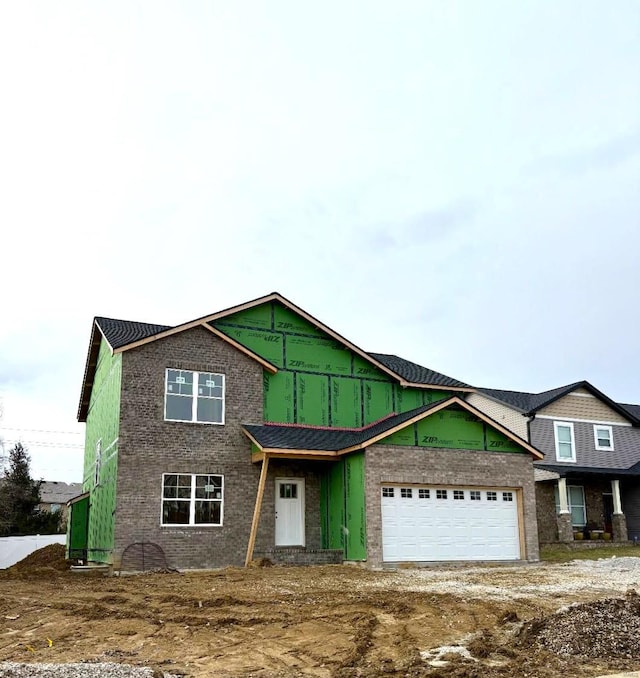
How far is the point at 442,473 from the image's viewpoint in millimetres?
20812

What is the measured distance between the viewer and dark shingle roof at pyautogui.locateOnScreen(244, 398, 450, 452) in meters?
20.4

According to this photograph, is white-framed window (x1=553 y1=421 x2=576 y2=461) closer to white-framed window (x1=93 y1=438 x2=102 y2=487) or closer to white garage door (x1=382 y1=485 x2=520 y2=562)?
white garage door (x1=382 y1=485 x2=520 y2=562)

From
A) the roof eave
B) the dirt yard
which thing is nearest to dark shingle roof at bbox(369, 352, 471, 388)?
the roof eave

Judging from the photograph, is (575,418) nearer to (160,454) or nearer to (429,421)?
(429,421)

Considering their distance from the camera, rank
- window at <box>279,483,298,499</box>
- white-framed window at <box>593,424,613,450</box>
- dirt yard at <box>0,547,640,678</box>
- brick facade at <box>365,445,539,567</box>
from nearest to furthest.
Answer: dirt yard at <box>0,547,640,678</box>, brick facade at <box>365,445,539,567</box>, window at <box>279,483,298,499</box>, white-framed window at <box>593,424,613,450</box>

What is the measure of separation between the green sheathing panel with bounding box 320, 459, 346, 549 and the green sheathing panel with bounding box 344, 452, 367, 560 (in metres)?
0.30

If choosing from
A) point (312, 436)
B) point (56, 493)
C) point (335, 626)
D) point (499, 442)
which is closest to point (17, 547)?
point (312, 436)

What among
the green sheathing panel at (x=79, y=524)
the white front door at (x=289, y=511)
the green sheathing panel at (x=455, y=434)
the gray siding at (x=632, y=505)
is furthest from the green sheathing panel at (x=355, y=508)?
the gray siding at (x=632, y=505)

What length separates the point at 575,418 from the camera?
31.9 meters

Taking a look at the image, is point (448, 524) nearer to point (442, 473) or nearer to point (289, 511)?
point (442, 473)

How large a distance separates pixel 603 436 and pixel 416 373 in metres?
10.9

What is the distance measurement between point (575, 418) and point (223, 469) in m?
17.2

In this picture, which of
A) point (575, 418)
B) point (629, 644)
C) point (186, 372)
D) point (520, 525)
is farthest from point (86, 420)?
point (629, 644)

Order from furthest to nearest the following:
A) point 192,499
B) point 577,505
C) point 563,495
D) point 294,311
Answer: point 577,505
point 563,495
point 294,311
point 192,499
